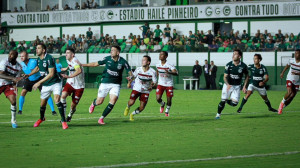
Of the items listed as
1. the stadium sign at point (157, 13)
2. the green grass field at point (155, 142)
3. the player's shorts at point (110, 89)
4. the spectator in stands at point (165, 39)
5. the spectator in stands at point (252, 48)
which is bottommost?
the green grass field at point (155, 142)

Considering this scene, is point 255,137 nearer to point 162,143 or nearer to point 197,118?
point 162,143

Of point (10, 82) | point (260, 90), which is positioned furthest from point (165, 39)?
point (10, 82)

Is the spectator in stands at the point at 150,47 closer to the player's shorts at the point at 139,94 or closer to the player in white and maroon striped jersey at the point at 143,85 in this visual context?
the player in white and maroon striped jersey at the point at 143,85

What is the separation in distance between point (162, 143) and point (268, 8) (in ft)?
112

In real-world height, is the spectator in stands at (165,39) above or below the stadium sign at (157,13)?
below

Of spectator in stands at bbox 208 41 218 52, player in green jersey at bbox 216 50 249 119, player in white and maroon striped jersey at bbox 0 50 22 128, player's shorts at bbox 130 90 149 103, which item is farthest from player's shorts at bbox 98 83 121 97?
spectator in stands at bbox 208 41 218 52

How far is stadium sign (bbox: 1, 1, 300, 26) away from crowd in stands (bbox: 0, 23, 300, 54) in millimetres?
1826

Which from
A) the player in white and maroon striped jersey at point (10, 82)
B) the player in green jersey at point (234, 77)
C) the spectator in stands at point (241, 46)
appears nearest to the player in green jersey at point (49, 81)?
the player in white and maroon striped jersey at point (10, 82)

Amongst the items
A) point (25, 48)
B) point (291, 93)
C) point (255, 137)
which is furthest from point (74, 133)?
point (25, 48)

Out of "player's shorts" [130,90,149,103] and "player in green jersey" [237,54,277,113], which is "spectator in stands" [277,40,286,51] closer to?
"player in green jersey" [237,54,277,113]

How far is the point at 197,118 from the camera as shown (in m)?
18.0

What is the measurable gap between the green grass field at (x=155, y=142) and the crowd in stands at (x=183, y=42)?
21.2 meters

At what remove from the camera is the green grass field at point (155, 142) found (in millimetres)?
9656

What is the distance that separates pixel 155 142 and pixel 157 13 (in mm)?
36690
